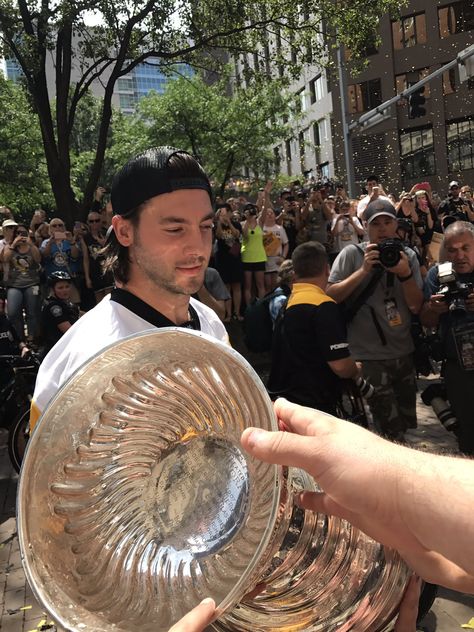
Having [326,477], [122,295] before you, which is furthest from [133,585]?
[122,295]

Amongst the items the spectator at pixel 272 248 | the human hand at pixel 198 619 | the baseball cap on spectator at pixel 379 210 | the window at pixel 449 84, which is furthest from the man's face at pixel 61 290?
the window at pixel 449 84

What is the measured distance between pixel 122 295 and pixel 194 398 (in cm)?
61

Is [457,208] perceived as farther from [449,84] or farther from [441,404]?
[449,84]

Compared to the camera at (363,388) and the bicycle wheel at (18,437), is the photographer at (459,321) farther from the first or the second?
the bicycle wheel at (18,437)

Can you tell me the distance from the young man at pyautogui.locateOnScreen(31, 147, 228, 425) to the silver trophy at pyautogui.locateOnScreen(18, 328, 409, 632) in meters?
0.48

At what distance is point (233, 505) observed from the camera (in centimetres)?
108

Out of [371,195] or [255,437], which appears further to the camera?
[371,195]

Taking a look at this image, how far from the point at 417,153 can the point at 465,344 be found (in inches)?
1568

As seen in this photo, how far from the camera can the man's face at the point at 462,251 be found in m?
4.09

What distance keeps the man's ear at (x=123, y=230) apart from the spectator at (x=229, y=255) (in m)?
7.08

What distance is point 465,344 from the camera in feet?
13.1

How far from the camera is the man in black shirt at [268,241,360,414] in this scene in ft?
12.1

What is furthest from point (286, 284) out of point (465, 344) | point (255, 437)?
point (255, 437)

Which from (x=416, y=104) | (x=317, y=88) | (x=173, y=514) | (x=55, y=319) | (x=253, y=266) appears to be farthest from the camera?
(x=317, y=88)
